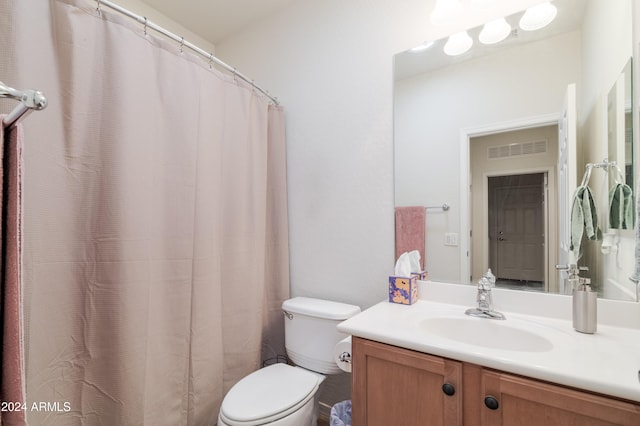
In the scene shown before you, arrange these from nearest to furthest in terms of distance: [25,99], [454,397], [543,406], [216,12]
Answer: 1. [25,99]
2. [543,406]
3. [454,397]
4. [216,12]

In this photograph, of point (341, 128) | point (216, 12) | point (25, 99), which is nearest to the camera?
point (25, 99)

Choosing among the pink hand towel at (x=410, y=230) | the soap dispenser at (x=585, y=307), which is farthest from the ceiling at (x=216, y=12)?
the soap dispenser at (x=585, y=307)

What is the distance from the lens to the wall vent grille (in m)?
1.22

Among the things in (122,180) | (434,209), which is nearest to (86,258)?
(122,180)

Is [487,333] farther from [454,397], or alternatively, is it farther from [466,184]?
[466,184]

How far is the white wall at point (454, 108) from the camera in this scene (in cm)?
120

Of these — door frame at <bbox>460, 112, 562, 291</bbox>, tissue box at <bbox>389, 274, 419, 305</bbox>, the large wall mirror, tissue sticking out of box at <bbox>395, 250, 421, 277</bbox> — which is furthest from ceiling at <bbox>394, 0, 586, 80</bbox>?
tissue box at <bbox>389, 274, 419, 305</bbox>

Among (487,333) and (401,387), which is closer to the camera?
(401,387)

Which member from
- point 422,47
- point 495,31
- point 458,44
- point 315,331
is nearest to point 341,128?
point 422,47

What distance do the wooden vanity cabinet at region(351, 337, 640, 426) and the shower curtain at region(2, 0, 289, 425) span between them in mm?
788

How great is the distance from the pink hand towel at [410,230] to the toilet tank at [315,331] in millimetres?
410

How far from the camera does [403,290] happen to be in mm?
1343

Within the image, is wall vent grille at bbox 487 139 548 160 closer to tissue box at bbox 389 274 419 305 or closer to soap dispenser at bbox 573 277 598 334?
soap dispenser at bbox 573 277 598 334

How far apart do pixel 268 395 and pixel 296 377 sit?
18cm
